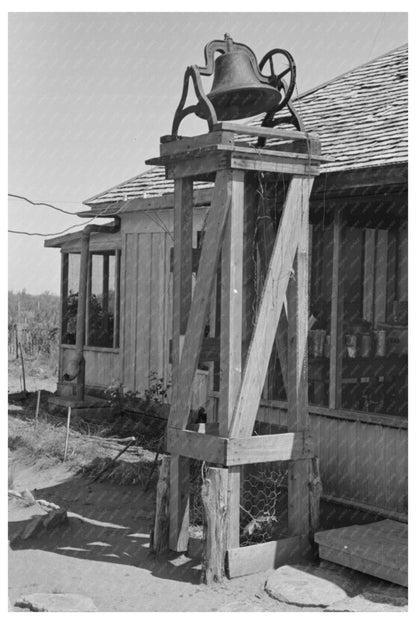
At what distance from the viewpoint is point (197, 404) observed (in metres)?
11.0

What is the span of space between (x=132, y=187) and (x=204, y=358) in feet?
19.0

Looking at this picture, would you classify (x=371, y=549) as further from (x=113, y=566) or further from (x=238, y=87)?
(x=238, y=87)

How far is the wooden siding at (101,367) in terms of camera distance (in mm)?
13312

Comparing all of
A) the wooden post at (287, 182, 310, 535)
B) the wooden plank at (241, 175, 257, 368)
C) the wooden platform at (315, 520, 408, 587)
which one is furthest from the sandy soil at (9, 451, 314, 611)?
the wooden plank at (241, 175, 257, 368)

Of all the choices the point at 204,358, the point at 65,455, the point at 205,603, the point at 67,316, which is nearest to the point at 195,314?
the point at 204,358

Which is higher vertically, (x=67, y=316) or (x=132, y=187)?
(x=132, y=187)

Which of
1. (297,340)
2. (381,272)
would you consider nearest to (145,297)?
(381,272)

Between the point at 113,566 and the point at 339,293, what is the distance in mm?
3389

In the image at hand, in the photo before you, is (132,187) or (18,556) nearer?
(18,556)

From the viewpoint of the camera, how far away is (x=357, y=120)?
354 inches

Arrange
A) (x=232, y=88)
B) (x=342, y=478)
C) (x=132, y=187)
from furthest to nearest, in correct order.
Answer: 1. (x=132, y=187)
2. (x=342, y=478)
3. (x=232, y=88)

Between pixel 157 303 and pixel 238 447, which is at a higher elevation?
pixel 157 303

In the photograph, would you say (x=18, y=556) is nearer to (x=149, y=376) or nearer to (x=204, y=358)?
(x=204, y=358)

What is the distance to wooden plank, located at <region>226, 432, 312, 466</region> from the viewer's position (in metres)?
6.13
